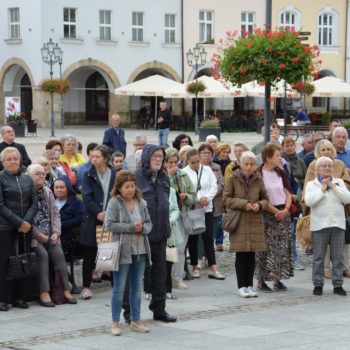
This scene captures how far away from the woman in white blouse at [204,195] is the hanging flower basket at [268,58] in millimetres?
5230

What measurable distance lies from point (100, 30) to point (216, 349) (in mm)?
45806

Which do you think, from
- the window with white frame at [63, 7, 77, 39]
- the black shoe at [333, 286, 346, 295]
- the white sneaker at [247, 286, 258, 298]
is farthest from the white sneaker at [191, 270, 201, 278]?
the window with white frame at [63, 7, 77, 39]

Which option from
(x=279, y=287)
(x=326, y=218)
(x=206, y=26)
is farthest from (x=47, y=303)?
(x=206, y=26)

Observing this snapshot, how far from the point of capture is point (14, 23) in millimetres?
53469

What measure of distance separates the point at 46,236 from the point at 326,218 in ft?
10.9

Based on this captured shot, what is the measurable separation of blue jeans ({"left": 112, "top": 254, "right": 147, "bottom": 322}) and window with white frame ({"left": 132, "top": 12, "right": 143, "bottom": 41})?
1803 inches

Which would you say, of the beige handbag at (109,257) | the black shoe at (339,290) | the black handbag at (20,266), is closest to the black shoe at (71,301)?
the black handbag at (20,266)

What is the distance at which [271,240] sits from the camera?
12.5 metres

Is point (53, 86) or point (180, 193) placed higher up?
point (53, 86)

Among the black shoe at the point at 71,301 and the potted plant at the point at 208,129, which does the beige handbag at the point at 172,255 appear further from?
the potted plant at the point at 208,129

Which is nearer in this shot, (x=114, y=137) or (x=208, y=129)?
(x=114, y=137)

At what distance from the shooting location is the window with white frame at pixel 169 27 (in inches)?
2207

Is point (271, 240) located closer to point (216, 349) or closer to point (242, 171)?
point (242, 171)

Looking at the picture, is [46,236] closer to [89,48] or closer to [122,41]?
[89,48]
